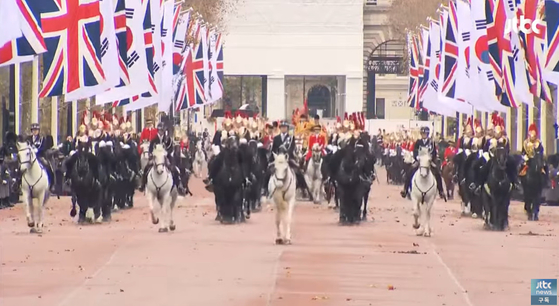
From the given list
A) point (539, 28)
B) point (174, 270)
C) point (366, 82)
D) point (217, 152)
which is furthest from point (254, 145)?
point (366, 82)

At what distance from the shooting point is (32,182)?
2877 centimetres

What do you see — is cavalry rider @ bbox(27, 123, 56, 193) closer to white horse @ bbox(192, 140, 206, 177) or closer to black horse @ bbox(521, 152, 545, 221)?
black horse @ bbox(521, 152, 545, 221)

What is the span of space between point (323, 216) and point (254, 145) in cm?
254

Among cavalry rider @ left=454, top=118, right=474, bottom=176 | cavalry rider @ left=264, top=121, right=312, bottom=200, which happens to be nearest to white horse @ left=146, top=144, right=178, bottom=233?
cavalry rider @ left=264, top=121, right=312, bottom=200

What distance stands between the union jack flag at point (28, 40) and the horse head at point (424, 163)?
8.98m

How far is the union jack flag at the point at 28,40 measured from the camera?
33219 millimetres

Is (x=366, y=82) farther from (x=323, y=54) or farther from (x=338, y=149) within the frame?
(x=338, y=149)

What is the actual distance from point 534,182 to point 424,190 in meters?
5.63

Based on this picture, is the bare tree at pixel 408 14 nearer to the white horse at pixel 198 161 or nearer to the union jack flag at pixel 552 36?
the white horse at pixel 198 161

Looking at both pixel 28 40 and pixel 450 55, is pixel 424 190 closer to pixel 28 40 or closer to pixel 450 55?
pixel 28 40

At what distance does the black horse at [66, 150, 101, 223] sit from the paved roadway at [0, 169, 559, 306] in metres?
0.53

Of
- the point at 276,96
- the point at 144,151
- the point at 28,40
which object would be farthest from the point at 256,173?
the point at 276,96

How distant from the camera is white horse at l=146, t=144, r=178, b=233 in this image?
96.6ft

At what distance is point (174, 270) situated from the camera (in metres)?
22.2
